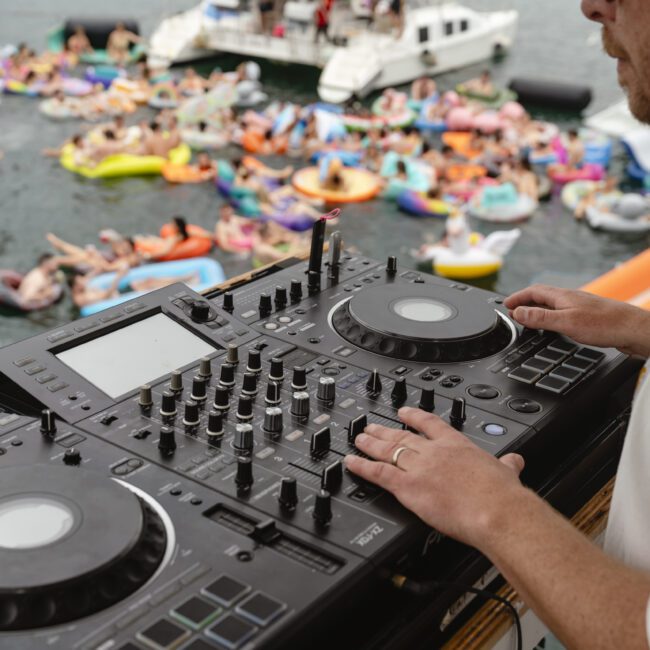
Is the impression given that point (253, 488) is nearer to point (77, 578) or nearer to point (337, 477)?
point (337, 477)

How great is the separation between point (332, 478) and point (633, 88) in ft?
2.13

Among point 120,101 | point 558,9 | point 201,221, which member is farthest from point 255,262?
point 558,9

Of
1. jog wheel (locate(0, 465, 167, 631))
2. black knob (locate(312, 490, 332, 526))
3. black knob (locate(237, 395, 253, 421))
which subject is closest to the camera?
jog wheel (locate(0, 465, 167, 631))

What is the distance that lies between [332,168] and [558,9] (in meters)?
11.1

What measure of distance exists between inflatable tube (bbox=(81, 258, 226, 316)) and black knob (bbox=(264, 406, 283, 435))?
16.2 ft

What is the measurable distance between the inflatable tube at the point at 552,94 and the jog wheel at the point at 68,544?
40.9ft

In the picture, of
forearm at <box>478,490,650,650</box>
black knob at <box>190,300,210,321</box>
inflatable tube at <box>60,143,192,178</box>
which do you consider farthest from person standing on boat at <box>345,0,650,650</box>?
inflatable tube at <box>60,143,192,178</box>

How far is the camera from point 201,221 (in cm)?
880

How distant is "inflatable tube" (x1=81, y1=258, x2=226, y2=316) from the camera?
21.3 ft

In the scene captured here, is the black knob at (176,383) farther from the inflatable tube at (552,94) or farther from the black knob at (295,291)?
the inflatable tube at (552,94)

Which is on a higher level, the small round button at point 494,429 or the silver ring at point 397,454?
the silver ring at point 397,454

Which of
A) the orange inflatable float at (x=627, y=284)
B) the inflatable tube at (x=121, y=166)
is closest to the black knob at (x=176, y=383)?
the orange inflatable float at (x=627, y=284)

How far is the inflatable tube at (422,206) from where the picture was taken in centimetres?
883

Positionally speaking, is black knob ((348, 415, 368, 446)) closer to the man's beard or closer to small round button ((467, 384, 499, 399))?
small round button ((467, 384, 499, 399))
